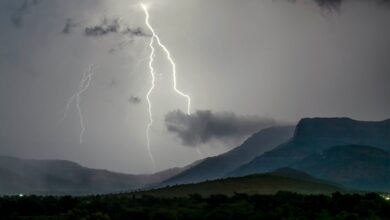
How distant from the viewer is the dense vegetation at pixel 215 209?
9969 centimetres

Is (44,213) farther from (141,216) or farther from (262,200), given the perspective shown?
(262,200)

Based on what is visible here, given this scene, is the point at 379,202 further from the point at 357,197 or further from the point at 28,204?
the point at 28,204

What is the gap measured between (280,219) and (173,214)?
651 inches

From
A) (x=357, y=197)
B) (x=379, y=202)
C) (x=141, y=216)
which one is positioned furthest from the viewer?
(x=357, y=197)

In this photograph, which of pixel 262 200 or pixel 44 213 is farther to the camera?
pixel 262 200

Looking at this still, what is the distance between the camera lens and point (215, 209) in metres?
109

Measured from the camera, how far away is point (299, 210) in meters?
106

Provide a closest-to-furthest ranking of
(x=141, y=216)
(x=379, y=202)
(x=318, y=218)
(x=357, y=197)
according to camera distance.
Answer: (x=318, y=218), (x=141, y=216), (x=379, y=202), (x=357, y=197)

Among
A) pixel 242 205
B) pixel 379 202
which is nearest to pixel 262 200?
pixel 242 205

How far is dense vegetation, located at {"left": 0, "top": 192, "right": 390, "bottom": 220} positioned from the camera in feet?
327

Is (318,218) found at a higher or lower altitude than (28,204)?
lower

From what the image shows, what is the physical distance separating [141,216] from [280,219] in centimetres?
2273

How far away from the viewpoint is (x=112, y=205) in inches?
4668

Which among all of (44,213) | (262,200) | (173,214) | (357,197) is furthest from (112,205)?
(357,197)
